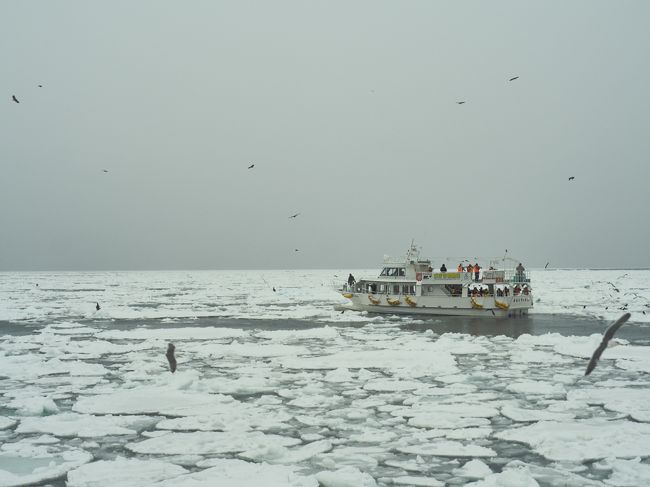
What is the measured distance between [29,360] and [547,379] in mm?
17901

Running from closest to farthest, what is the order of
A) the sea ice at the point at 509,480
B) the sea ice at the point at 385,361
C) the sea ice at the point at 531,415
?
1. the sea ice at the point at 509,480
2. the sea ice at the point at 531,415
3. the sea ice at the point at 385,361

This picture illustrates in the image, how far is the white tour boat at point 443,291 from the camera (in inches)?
1646

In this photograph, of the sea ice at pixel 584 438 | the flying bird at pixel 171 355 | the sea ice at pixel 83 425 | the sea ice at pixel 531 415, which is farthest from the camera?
the flying bird at pixel 171 355

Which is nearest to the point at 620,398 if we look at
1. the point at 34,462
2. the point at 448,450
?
the point at 448,450

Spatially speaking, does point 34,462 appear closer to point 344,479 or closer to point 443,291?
point 344,479

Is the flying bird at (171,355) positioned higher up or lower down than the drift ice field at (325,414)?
higher up

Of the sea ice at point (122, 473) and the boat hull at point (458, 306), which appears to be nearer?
the sea ice at point (122, 473)

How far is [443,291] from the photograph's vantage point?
43.8 m

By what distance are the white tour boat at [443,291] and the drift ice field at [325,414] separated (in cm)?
1477

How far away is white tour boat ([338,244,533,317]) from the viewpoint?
41.8 m

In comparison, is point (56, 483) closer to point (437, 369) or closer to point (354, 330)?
point (437, 369)

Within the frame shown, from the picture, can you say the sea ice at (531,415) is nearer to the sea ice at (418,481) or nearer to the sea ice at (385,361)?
the sea ice at (418,481)

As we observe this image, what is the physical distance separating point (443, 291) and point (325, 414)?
104 feet

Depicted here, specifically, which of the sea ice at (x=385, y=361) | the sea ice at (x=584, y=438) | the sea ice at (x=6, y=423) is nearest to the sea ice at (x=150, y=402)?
the sea ice at (x=6, y=423)
